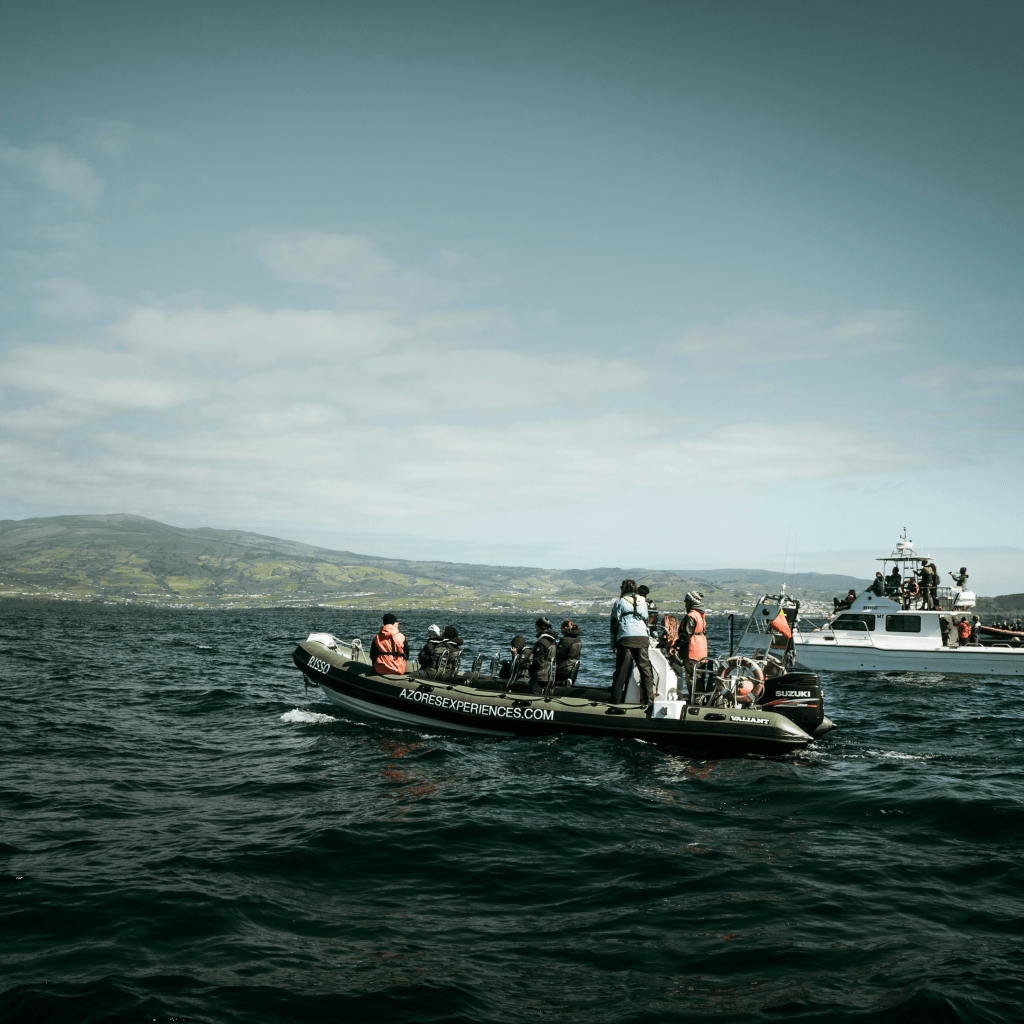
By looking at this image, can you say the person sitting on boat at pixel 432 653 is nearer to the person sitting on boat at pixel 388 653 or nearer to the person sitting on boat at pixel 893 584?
the person sitting on boat at pixel 388 653

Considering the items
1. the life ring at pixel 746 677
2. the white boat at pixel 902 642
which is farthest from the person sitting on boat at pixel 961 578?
the life ring at pixel 746 677

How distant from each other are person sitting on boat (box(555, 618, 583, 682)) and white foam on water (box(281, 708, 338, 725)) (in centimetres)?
550

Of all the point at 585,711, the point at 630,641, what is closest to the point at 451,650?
the point at 585,711

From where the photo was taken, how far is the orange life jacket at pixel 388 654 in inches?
623

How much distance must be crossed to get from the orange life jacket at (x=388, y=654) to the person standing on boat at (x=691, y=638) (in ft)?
20.0

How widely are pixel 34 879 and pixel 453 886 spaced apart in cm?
417

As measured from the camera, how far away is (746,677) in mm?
Answer: 14719

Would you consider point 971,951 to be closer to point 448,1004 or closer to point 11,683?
point 448,1004

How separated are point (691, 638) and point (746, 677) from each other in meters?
1.53

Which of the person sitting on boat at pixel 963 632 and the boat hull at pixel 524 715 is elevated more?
the person sitting on boat at pixel 963 632

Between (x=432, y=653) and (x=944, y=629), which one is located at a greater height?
(x=944, y=629)

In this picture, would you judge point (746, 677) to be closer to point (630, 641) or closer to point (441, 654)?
point (630, 641)

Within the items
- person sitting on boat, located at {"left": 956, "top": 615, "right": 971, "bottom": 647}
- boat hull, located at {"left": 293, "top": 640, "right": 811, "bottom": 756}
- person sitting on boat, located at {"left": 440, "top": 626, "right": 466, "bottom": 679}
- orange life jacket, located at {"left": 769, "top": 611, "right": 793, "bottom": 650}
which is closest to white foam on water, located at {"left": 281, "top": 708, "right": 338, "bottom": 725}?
boat hull, located at {"left": 293, "top": 640, "right": 811, "bottom": 756}

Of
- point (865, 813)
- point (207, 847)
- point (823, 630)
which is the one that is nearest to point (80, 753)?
point (207, 847)
